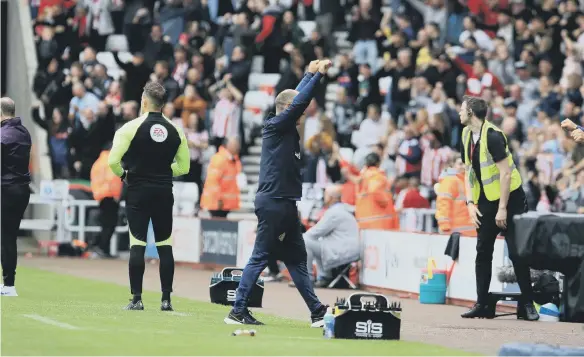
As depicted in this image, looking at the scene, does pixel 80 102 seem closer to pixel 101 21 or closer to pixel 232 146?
pixel 101 21

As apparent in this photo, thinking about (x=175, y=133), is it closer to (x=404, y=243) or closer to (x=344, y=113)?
(x=404, y=243)

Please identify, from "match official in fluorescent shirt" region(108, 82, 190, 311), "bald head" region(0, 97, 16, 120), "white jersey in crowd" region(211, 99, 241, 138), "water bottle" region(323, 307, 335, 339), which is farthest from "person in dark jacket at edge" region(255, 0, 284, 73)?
"water bottle" region(323, 307, 335, 339)

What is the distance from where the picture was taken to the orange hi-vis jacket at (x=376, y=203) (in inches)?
909

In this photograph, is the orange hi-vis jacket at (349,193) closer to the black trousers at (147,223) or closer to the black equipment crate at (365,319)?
the black trousers at (147,223)

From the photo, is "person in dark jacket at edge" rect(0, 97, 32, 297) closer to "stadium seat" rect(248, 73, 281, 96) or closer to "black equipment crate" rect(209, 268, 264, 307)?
"black equipment crate" rect(209, 268, 264, 307)

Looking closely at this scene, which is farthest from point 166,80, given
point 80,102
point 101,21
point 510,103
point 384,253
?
point 384,253

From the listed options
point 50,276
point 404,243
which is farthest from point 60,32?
point 404,243

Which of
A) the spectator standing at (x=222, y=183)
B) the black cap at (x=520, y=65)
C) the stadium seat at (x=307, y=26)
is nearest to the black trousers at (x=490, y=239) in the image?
the spectator standing at (x=222, y=183)

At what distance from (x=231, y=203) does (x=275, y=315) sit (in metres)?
10.3

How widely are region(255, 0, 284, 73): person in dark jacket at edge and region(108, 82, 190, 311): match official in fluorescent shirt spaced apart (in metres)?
16.7

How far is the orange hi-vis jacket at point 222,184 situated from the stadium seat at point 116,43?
9.46m

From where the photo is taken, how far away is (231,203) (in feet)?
87.3

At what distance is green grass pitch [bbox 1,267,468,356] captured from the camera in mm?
11867

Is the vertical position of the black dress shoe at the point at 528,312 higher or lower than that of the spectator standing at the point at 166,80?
lower
